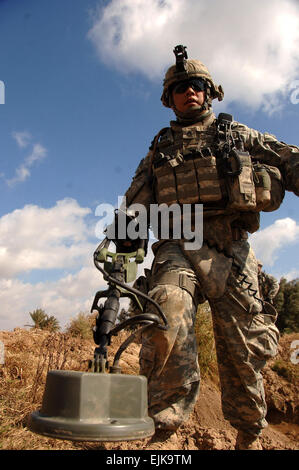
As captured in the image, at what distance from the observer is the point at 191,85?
353 cm

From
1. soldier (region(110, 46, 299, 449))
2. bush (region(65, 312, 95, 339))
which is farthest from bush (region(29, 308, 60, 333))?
soldier (region(110, 46, 299, 449))

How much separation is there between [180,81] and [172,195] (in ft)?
3.89

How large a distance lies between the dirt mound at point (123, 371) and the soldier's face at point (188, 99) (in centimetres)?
275

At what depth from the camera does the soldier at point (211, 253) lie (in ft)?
8.45

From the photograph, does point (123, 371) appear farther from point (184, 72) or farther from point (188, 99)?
point (184, 72)

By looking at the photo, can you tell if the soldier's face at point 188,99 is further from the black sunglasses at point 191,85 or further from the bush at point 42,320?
the bush at point 42,320

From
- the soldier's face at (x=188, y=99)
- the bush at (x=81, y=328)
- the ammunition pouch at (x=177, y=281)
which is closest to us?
the ammunition pouch at (x=177, y=281)

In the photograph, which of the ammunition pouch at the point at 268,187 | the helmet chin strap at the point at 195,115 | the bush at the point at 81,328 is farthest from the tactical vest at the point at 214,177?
the bush at the point at 81,328

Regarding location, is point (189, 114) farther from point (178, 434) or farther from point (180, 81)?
point (178, 434)

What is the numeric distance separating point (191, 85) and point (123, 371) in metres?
3.39

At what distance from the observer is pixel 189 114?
3.52 m

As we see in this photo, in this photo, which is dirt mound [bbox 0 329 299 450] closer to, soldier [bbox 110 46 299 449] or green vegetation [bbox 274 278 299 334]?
soldier [bbox 110 46 299 449]

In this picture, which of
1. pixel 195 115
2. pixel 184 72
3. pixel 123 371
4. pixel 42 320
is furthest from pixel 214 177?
pixel 42 320
